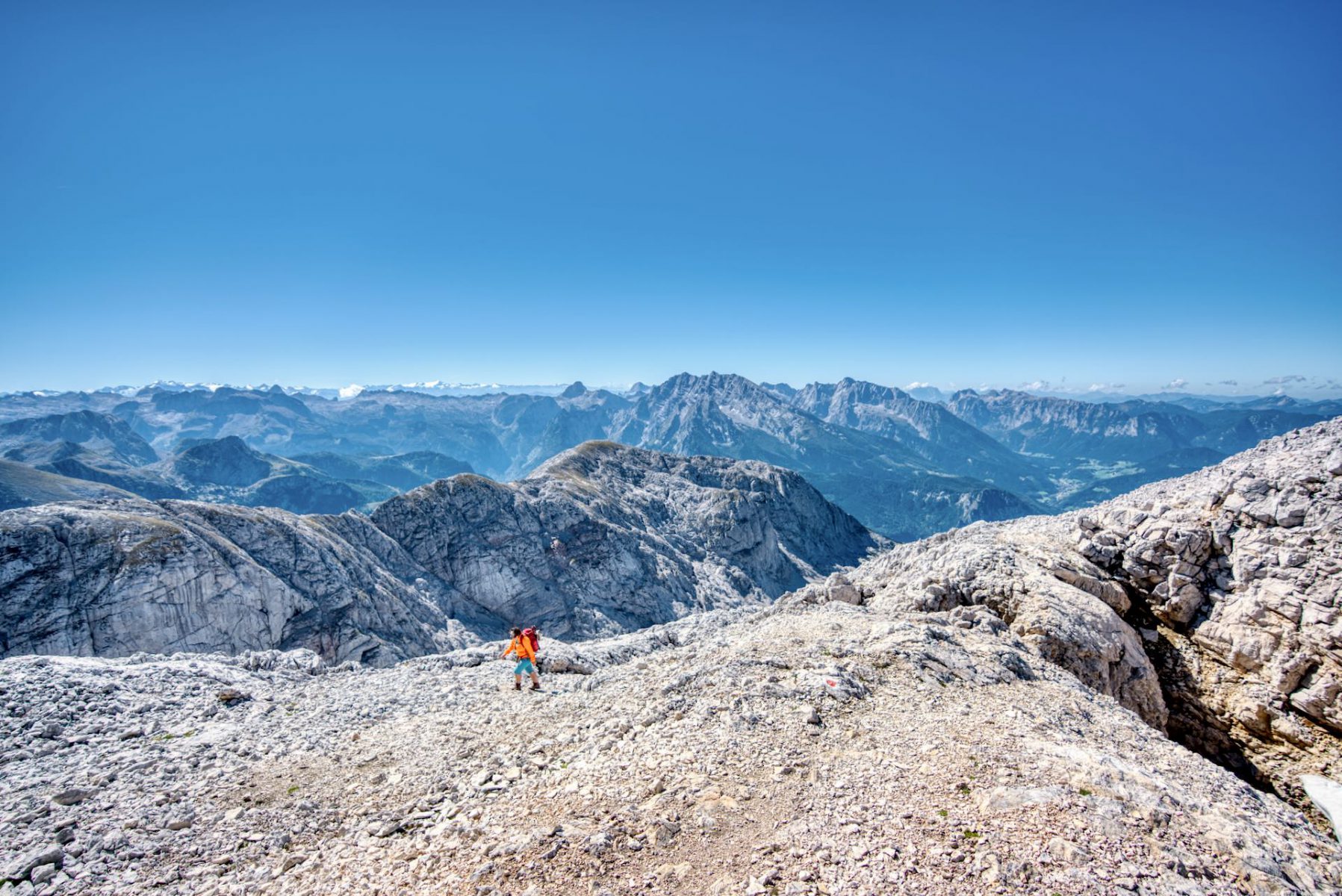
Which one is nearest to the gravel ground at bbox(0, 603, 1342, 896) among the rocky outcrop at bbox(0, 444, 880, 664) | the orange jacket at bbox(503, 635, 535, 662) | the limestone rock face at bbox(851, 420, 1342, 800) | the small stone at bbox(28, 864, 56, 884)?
the small stone at bbox(28, 864, 56, 884)

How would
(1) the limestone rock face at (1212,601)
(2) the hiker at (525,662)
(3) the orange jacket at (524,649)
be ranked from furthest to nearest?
(1) the limestone rock face at (1212,601)
(3) the orange jacket at (524,649)
(2) the hiker at (525,662)

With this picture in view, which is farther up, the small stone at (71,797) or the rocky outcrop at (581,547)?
the small stone at (71,797)

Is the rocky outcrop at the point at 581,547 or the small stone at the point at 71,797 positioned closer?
the small stone at the point at 71,797

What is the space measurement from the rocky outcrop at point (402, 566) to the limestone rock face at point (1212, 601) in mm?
72374

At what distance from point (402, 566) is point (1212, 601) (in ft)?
366

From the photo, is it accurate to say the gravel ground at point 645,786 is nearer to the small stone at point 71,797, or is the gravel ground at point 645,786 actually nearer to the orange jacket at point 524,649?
the small stone at point 71,797

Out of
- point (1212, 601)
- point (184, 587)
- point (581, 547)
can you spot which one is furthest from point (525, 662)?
point (581, 547)

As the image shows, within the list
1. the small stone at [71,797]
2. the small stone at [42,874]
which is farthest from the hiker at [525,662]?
the small stone at [42,874]

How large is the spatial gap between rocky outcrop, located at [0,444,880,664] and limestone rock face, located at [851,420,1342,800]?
72374mm

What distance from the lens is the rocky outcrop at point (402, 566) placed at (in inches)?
2149

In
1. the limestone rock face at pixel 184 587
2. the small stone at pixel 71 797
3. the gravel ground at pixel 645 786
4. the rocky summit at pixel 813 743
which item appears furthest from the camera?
the limestone rock face at pixel 184 587

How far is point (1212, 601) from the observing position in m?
25.4

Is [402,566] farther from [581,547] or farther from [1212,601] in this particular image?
[1212,601]

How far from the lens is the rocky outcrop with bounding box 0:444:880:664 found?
179 ft
